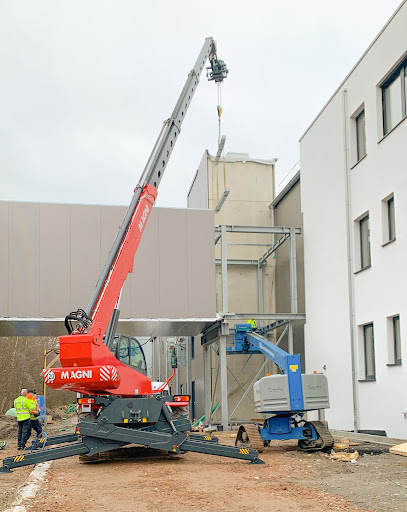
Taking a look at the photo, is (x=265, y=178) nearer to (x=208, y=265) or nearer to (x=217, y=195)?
(x=217, y=195)

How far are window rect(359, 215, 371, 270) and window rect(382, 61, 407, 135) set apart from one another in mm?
2608

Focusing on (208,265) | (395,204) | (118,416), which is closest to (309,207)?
(208,265)

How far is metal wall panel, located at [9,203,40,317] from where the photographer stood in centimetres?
2098

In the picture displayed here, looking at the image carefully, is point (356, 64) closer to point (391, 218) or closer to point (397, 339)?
point (391, 218)

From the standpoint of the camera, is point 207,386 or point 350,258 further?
point 207,386

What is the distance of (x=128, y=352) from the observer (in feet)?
46.6

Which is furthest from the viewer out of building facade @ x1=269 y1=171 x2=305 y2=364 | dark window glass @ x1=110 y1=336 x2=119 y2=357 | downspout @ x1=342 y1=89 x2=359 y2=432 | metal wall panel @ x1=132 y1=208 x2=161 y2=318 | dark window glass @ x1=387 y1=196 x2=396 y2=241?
building facade @ x1=269 y1=171 x2=305 y2=364

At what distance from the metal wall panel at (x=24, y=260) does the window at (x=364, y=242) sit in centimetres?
990

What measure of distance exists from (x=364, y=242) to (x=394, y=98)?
12.9ft

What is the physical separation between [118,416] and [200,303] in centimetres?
974

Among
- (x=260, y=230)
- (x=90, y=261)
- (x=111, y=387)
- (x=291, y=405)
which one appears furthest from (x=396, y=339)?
(x=90, y=261)

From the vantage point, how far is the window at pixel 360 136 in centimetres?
1858

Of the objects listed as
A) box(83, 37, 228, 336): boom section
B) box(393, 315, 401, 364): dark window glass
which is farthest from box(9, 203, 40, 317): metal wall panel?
box(393, 315, 401, 364): dark window glass

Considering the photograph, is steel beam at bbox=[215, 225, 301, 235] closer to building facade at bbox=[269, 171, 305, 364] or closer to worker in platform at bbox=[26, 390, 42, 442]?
building facade at bbox=[269, 171, 305, 364]
